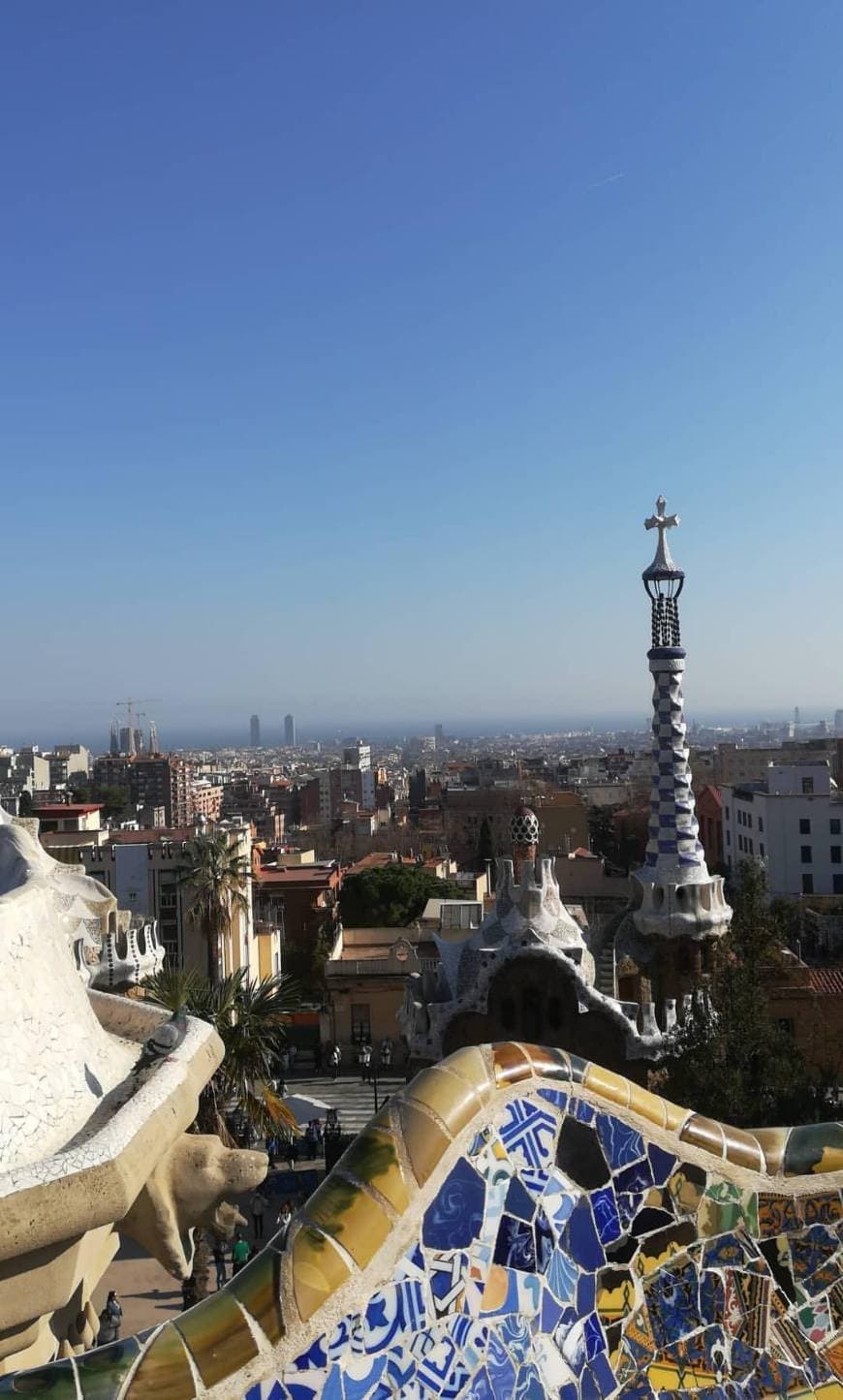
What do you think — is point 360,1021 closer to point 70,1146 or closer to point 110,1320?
point 110,1320

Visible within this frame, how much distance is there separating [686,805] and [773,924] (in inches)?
122

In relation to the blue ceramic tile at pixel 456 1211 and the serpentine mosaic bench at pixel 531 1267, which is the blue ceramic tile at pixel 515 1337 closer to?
the serpentine mosaic bench at pixel 531 1267

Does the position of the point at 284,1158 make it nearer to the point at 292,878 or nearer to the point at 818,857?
the point at 292,878

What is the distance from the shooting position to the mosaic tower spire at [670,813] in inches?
631

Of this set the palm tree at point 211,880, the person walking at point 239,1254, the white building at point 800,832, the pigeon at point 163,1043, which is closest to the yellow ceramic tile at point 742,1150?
the pigeon at point 163,1043

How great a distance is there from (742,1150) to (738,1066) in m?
9.27

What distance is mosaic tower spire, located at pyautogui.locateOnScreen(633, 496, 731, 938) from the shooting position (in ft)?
52.6

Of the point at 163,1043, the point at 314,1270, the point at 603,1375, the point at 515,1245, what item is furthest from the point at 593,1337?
the point at 163,1043

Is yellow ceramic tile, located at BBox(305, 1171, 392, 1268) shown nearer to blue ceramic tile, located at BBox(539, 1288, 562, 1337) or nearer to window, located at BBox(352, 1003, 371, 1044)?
blue ceramic tile, located at BBox(539, 1288, 562, 1337)

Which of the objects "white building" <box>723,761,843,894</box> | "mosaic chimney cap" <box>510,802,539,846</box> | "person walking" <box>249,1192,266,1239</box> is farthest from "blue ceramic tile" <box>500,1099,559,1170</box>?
"white building" <box>723,761,843,894</box>

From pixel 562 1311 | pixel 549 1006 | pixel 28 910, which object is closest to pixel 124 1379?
pixel 562 1311

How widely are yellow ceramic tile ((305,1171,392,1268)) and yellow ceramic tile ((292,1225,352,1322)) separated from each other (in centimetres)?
3

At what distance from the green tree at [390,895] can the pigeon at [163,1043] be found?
30914 millimetres

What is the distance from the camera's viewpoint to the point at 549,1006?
13992mm
